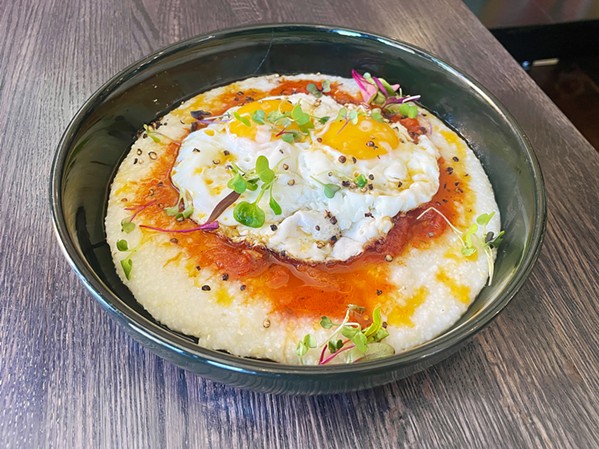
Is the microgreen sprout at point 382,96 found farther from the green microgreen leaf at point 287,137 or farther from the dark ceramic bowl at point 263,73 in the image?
the green microgreen leaf at point 287,137

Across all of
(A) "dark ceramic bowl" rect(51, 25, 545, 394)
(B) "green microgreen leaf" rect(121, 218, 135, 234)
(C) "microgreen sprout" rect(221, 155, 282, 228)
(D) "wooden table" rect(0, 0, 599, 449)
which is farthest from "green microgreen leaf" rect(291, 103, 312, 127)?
(D) "wooden table" rect(0, 0, 599, 449)

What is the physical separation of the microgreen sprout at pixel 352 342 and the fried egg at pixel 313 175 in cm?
27

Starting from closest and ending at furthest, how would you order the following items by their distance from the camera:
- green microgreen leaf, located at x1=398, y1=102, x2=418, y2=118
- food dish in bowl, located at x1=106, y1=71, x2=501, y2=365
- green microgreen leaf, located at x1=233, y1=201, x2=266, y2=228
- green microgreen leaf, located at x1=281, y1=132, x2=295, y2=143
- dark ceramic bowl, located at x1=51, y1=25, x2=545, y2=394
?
dark ceramic bowl, located at x1=51, y1=25, x2=545, y2=394 → food dish in bowl, located at x1=106, y1=71, x2=501, y2=365 → green microgreen leaf, located at x1=233, y1=201, x2=266, y2=228 → green microgreen leaf, located at x1=281, y1=132, x2=295, y2=143 → green microgreen leaf, located at x1=398, y1=102, x2=418, y2=118

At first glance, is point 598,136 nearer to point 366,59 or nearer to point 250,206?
point 366,59

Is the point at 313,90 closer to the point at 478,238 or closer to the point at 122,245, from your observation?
the point at 478,238

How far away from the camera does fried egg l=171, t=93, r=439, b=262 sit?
70.2 inches

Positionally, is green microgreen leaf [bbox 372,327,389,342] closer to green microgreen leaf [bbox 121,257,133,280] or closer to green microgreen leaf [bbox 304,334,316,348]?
green microgreen leaf [bbox 304,334,316,348]

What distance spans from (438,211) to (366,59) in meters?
0.84

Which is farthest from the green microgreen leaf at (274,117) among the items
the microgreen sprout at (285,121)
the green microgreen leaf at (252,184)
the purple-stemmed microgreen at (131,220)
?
the purple-stemmed microgreen at (131,220)

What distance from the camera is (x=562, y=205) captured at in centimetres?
213

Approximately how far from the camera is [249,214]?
1.73 meters

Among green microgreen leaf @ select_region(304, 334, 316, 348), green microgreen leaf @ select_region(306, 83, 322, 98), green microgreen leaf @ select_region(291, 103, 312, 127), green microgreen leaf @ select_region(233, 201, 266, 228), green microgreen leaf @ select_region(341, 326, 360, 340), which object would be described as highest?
green microgreen leaf @ select_region(291, 103, 312, 127)

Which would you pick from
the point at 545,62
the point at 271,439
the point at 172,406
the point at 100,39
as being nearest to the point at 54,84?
the point at 100,39

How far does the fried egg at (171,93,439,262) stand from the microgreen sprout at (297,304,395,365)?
0.27 meters
